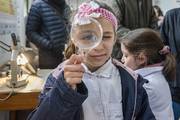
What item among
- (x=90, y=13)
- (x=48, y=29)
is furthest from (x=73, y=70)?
(x=48, y=29)

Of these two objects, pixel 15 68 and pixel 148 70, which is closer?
pixel 148 70

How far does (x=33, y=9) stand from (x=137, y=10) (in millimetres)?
1080

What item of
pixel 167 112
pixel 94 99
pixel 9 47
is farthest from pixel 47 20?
pixel 94 99

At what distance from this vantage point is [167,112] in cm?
156

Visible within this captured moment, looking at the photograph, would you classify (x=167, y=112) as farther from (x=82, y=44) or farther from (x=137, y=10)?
(x=137, y=10)

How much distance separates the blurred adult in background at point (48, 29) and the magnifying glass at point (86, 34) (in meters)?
1.85

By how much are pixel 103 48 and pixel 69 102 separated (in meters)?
0.21

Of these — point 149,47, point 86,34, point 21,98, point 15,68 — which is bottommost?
point 21,98

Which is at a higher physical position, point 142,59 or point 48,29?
point 48,29

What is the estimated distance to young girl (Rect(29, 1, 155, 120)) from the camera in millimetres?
972

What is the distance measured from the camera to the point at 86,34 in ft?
3.24

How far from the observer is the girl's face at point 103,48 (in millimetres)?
1061

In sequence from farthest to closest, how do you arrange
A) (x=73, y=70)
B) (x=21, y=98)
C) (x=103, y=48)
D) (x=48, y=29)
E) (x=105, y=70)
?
(x=48, y=29)
(x=21, y=98)
(x=105, y=70)
(x=103, y=48)
(x=73, y=70)

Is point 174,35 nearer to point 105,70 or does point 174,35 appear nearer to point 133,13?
point 133,13
